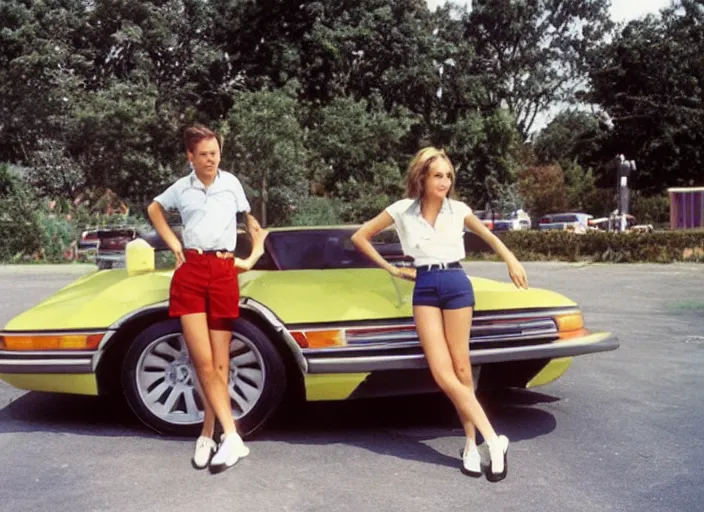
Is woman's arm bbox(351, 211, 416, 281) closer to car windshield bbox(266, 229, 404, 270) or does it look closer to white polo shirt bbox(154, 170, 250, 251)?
white polo shirt bbox(154, 170, 250, 251)

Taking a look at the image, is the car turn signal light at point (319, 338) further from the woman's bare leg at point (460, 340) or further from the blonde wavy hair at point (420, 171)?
the blonde wavy hair at point (420, 171)

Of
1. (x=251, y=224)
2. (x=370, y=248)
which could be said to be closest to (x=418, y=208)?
(x=370, y=248)

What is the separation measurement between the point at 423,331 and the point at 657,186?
1777 inches

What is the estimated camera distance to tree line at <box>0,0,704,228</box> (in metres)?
35.2

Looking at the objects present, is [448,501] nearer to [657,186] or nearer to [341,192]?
[341,192]

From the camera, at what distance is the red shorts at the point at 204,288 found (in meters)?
4.41

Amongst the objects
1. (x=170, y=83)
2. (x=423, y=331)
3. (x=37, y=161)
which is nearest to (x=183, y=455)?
(x=423, y=331)

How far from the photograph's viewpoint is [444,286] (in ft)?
14.2

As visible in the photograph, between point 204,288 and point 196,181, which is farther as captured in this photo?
point 196,181

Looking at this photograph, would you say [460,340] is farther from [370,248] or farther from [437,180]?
[437,180]

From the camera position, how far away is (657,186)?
46.9 metres

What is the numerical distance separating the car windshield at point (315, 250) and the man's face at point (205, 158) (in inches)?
52.7

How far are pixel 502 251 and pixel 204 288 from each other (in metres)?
1.40

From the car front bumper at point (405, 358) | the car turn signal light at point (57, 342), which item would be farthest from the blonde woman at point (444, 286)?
the car turn signal light at point (57, 342)
